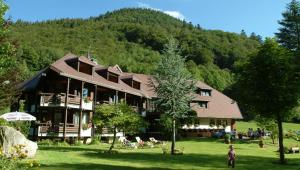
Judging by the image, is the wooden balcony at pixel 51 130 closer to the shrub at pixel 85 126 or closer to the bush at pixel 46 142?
the bush at pixel 46 142

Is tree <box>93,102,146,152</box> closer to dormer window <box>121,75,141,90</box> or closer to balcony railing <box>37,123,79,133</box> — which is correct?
balcony railing <box>37,123,79,133</box>

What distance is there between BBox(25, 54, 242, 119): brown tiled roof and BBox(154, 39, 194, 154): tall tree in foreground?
2.40 meters

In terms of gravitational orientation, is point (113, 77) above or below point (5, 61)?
above

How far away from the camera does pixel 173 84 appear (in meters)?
35.4

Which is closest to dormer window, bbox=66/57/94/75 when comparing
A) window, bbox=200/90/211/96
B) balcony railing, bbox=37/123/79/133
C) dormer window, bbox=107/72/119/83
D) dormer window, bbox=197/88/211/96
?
dormer window, bbox=107/72/119/83

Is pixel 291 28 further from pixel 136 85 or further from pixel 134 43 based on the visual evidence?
pixel 134 43

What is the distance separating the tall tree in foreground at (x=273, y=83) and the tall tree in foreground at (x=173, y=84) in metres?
8.69

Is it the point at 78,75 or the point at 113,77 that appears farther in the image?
the point at 113,77

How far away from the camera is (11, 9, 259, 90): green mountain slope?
4384 inches

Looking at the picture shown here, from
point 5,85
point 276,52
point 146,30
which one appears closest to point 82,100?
point 5,85

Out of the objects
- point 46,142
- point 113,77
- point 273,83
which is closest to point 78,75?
point 46,142

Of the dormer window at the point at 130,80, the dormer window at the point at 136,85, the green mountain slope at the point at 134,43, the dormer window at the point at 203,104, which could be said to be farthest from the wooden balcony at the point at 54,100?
the green mountain slope at the point at 134,43

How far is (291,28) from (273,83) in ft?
150

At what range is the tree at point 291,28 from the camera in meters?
67.1
